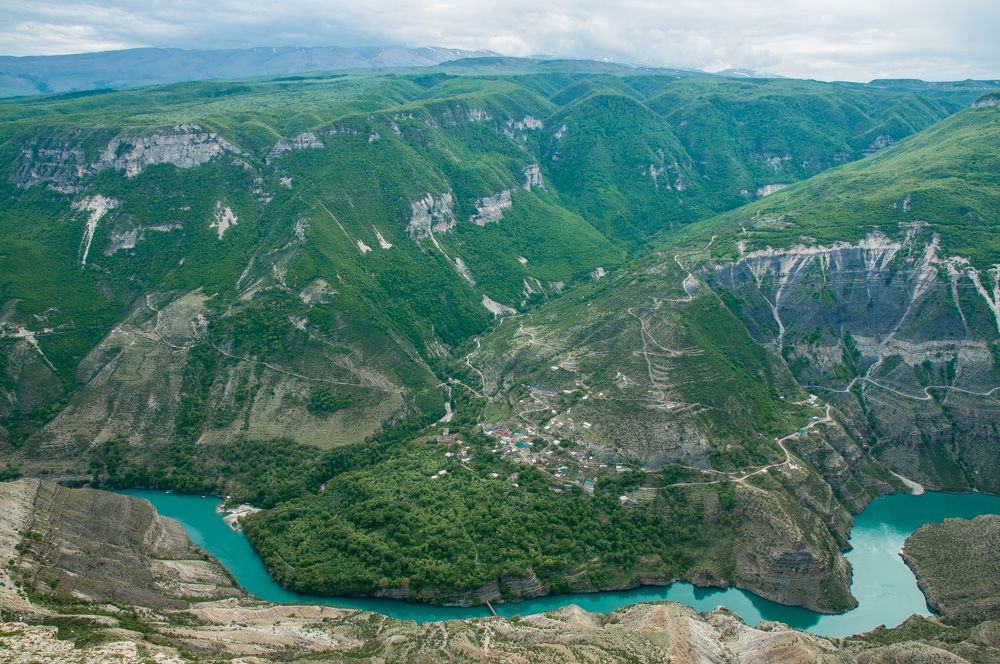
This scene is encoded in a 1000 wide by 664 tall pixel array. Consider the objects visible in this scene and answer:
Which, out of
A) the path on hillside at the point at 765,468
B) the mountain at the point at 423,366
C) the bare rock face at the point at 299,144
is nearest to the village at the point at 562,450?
the path on hillside at the point at 765,468

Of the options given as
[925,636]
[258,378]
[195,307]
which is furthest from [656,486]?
[195,307]

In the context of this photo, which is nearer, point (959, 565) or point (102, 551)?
point (102, 551)

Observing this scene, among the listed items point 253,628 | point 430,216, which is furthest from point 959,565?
point 430,216

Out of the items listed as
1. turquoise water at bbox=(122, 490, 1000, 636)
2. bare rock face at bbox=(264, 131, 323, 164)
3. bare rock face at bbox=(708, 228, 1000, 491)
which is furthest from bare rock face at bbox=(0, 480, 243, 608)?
bare rock face at bbox=(264, 131, 323, 164)

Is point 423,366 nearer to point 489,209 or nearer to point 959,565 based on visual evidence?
point 489,209

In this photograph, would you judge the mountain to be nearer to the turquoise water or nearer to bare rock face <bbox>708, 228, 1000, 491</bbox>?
bare rock face <bbox>708, 228, 1000, 491</bbox>

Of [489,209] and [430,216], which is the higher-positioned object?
[489,209]
